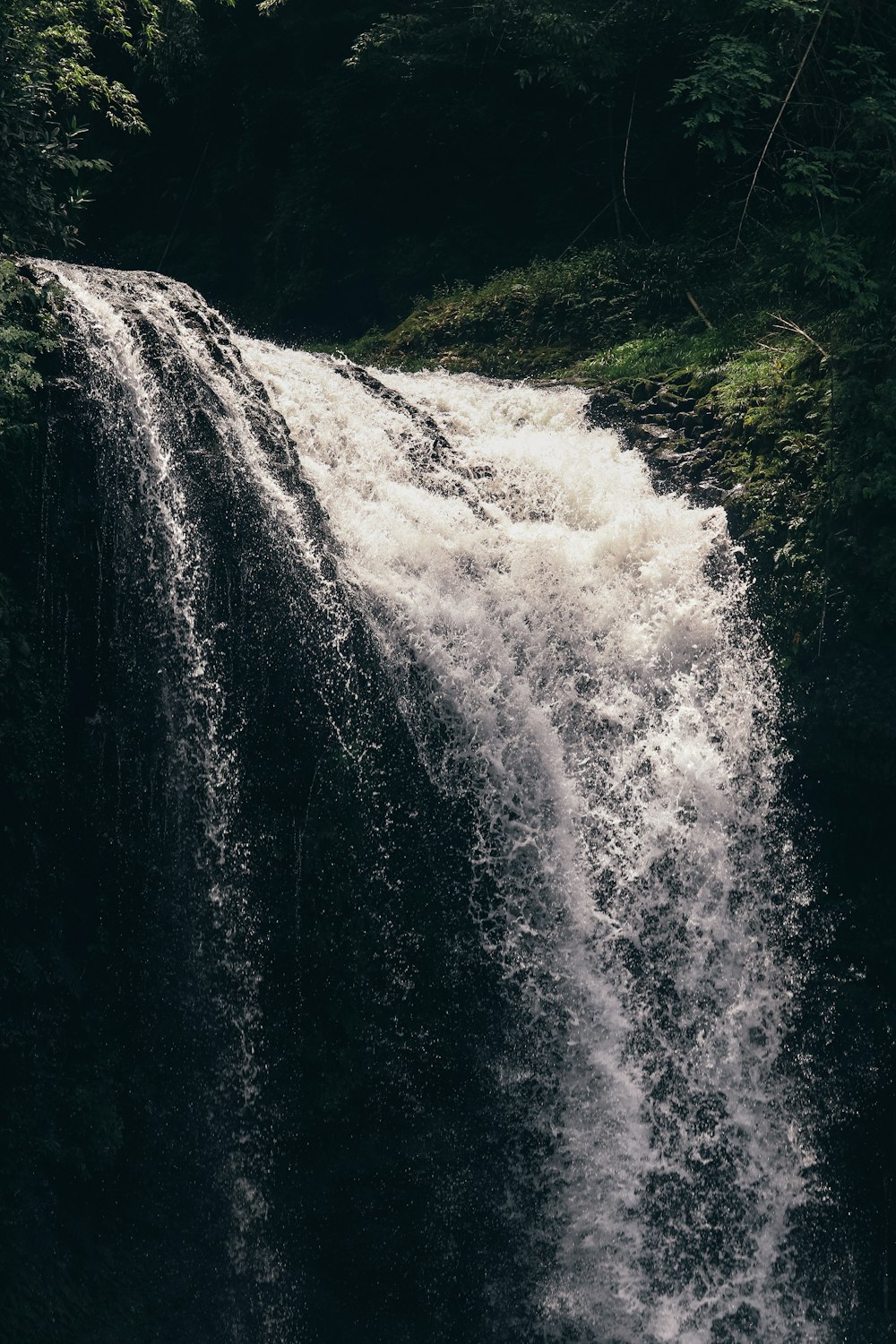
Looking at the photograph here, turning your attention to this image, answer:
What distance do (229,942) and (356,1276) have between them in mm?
2408

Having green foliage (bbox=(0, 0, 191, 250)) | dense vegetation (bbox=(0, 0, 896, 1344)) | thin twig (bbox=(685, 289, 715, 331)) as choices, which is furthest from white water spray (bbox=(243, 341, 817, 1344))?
thin twig (bbox=(685, 289, 715, 331))

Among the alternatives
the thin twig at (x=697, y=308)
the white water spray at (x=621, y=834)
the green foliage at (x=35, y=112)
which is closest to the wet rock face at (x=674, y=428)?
the white water spray at (x=621, y=834)

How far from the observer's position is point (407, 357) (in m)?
13.4

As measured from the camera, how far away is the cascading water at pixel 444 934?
730cm

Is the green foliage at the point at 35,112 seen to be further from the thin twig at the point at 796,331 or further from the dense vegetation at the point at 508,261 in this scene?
the thin twig at the point at 796,331

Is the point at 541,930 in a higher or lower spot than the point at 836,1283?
higher

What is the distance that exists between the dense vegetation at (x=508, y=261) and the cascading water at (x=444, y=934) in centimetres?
71

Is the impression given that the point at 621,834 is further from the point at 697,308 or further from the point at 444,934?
the point at 697,308

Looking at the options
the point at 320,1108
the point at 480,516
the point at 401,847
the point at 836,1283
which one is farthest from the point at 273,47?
the point at 836,1283

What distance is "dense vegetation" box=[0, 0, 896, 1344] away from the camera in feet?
23.0

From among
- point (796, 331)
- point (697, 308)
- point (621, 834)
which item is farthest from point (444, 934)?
point (697, 308)

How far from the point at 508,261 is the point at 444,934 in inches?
406

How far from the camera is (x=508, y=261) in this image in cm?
1485

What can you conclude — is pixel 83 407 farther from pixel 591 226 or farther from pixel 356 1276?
pixel 591 226
